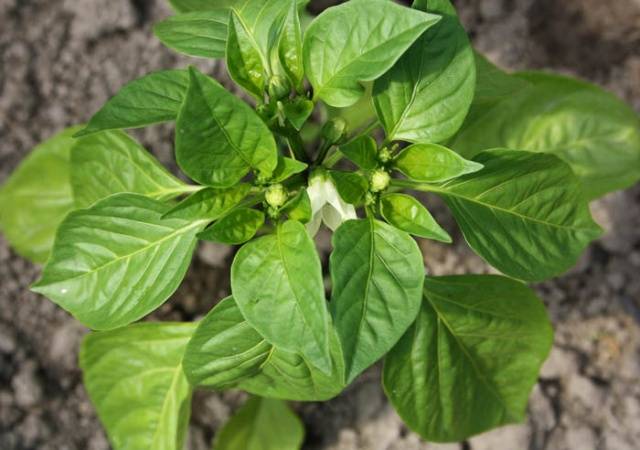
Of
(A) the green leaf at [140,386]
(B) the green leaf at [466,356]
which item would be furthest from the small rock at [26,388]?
(B) the green leaf at [466,356]

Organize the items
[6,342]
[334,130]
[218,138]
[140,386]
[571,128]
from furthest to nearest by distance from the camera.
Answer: [6,342], [571,128], [140,386], [334,130], [218,138]

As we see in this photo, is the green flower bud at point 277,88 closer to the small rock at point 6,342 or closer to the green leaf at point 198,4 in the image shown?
the green leaf at point 198,4

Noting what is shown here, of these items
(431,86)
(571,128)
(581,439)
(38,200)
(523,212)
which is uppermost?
(431,86)

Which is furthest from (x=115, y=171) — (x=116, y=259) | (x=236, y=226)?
(x=236, y=226)

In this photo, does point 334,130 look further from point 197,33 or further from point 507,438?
point 507,438

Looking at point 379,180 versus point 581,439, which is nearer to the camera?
point 379,180

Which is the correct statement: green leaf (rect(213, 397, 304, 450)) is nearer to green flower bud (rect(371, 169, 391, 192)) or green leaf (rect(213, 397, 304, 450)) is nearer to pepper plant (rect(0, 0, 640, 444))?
pepper plant (rect(0, 0, 640, 444))
